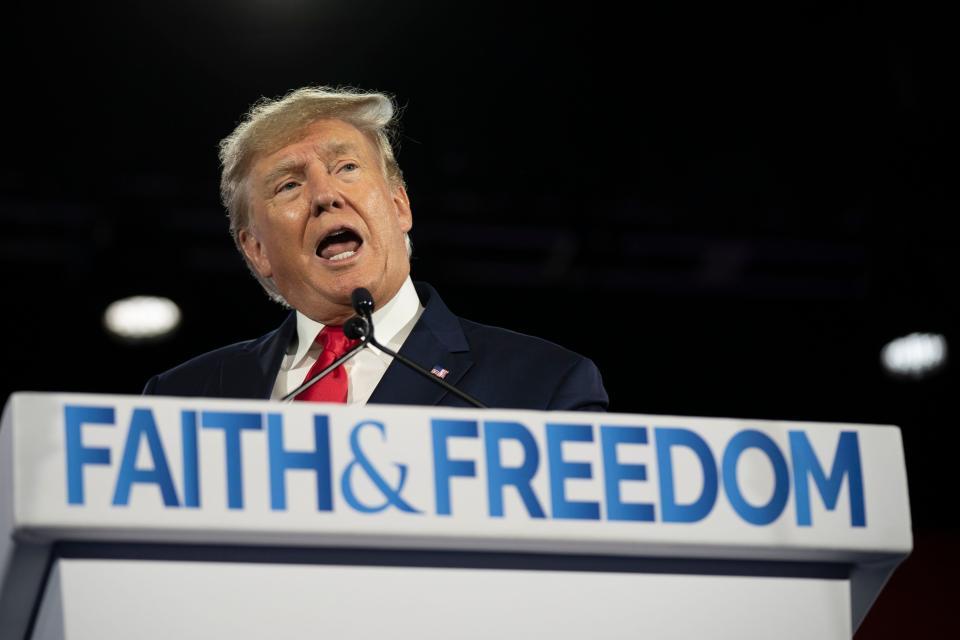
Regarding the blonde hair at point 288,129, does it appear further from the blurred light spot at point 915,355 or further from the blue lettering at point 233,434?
the blurred light spot at point 915,355

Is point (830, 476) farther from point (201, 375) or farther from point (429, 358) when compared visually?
point (201, 375)

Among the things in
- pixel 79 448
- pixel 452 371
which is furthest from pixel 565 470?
pixel 452 371

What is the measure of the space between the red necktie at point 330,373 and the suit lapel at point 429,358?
6 centimetres

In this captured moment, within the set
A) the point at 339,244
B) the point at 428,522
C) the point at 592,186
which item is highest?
the point at 592,186

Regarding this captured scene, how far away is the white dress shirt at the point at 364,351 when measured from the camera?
5.92ft

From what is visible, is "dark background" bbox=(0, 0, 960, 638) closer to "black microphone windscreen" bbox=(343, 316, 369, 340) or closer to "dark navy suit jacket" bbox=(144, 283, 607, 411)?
"dark navy suit jacket" bbox=(144, 283, 607, 411)

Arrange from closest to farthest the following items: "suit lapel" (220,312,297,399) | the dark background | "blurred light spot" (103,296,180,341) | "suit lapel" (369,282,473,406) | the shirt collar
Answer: "suit lapel" (369,282,473,406) → "suit lapel" (220,312,297,399) → the shirt collar → the dark background → "blurred light spot" (103,296,180,341)

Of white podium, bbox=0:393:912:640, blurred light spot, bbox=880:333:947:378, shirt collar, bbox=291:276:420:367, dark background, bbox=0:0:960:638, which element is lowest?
white podium, bbox=0:393:912:640

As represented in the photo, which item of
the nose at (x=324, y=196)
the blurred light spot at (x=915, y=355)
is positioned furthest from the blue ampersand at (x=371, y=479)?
the blurred light spot at (x=915, y=355)

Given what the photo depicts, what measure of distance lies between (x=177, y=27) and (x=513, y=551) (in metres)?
2.89

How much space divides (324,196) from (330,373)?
13.4 inches

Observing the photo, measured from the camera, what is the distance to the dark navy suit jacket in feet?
5.63

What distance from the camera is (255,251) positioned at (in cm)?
213

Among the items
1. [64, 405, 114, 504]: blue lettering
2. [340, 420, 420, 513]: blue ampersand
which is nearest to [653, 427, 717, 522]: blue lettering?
[340, 420, 420, 513]: blue ampersand
